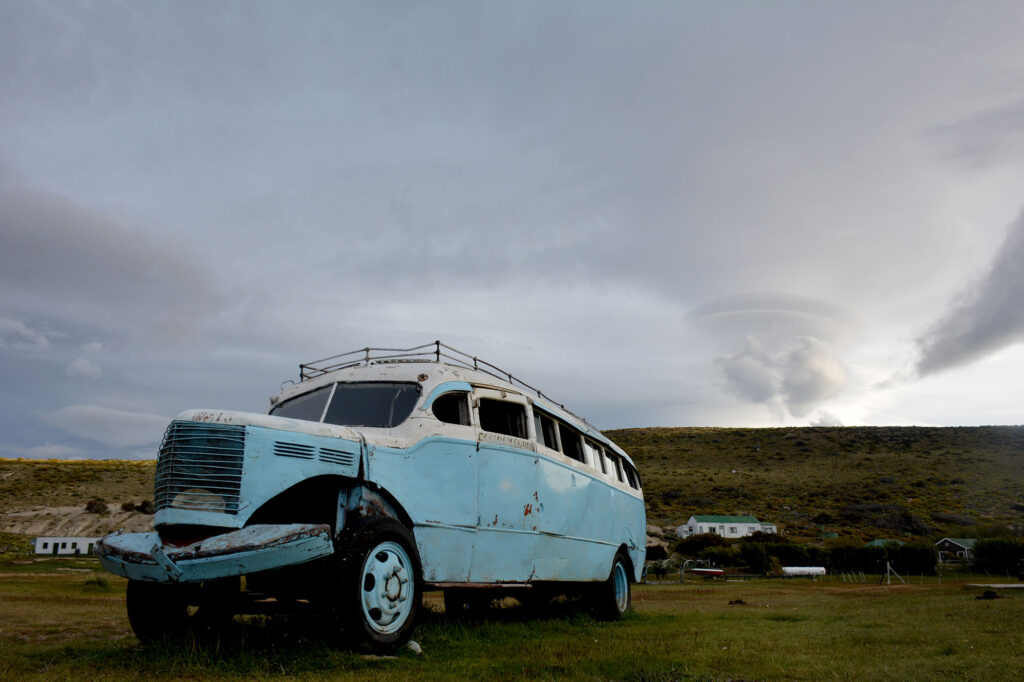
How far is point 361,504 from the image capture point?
620 centimetres

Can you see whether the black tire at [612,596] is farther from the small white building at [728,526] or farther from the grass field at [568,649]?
the small white building at [728,526]

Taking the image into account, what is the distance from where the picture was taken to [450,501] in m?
7.18

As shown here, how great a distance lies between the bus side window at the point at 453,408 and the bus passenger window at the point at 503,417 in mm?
345

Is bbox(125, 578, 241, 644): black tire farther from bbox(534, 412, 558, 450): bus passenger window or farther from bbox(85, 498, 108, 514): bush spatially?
bbox(85, 498, 108, 514): bush

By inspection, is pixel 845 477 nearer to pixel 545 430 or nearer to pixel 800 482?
pixel 800 482

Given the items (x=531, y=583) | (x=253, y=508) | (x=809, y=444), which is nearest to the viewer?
Answer: (x=253, y=508)

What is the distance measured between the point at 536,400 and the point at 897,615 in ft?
21.6

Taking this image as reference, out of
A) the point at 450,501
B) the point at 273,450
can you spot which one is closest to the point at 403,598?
the point at 450,501

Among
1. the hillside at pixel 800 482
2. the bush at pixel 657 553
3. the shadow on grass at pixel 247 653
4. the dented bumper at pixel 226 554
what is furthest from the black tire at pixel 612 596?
the hillside at pixel 800 482

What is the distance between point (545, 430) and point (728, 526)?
48.9 meters

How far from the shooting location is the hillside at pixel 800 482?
5103 cm

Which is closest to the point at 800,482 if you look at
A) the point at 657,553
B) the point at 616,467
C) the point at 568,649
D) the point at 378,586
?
the point at 657,553

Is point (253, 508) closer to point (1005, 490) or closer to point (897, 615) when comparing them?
point (897, 615)

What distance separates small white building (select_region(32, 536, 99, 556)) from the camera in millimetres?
32688
